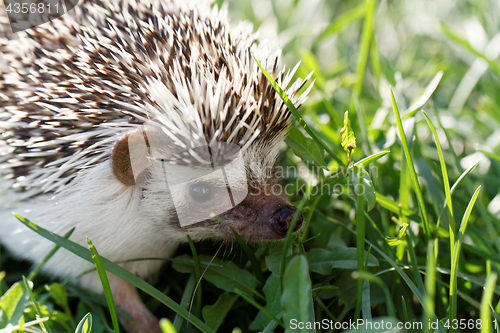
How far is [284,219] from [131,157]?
66 centimetres

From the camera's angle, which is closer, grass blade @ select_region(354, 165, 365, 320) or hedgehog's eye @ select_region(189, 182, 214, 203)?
grass blade @ select_region(354, 165, 365, 320)

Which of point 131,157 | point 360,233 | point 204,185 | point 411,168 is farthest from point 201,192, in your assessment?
point 411,168

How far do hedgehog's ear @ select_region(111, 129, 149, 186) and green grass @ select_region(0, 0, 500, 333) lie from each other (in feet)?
1.09

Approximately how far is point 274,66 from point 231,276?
3.19ft

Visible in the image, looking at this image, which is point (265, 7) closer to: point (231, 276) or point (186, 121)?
point (186, 121)

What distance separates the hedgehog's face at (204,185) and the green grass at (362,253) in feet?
0.35

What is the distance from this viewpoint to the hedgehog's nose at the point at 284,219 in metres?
1.50

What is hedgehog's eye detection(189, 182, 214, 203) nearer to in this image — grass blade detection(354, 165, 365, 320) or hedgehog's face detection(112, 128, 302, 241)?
hedgehog's face detection(112, 128, 302, 241)

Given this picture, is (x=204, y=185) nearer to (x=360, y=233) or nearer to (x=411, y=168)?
(x=360, y=233)

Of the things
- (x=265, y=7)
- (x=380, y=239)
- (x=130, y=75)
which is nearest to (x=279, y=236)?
(x=380, y=239)

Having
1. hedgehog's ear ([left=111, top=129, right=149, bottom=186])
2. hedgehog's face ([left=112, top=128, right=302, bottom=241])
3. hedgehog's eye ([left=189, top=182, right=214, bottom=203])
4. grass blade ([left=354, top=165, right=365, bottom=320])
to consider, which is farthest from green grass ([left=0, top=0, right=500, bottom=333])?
hedgehog's ear ([left=111, top=129, right=149, bottom=186])

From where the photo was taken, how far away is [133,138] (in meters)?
1.42

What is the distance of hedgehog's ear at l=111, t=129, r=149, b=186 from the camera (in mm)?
1428

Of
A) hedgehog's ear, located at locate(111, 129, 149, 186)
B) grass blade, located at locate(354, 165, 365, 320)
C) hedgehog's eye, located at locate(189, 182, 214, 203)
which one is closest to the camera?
grass blade, located at locate(354, 165, 365, 320)
